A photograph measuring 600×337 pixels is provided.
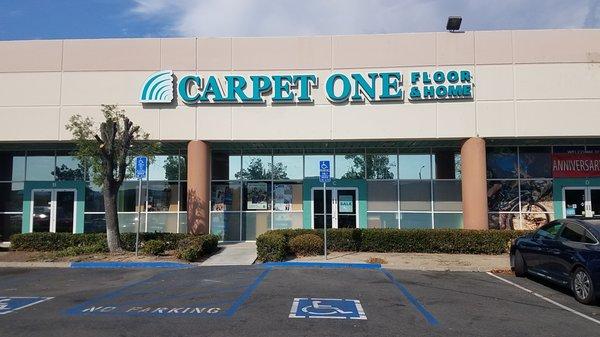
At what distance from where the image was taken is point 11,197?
72.5 feet

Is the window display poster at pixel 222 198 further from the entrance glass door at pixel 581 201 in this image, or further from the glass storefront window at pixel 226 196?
the entrance glass door at pixel 581 201

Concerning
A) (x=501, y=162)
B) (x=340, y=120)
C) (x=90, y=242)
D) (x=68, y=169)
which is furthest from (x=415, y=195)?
(x=68, y=169)

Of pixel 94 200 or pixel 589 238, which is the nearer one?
pixel 589 238

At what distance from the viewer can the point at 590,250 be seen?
9664mm

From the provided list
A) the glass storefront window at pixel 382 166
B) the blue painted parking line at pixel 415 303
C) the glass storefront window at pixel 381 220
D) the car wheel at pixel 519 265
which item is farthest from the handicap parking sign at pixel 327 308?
the glass storefront window at pixel 382 166

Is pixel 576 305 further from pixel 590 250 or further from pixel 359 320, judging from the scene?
pixel 359 320

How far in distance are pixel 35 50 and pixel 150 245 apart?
964 cm

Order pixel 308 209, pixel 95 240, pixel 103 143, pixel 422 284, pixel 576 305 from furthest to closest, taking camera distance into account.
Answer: pixel 308 209
pixel 95 240
pixel 103 143
pixel 422 284
pixel 576 305

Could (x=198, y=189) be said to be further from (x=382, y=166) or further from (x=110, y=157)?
(x=382, y=166)

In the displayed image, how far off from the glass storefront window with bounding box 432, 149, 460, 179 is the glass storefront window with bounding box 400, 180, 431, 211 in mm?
643

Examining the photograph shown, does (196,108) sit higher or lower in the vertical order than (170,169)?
higher

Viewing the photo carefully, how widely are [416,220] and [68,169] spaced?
48.0 ft

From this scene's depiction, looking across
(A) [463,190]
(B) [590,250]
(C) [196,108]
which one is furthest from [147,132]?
(B) [590,250]

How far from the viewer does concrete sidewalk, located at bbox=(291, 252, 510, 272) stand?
1464cm
